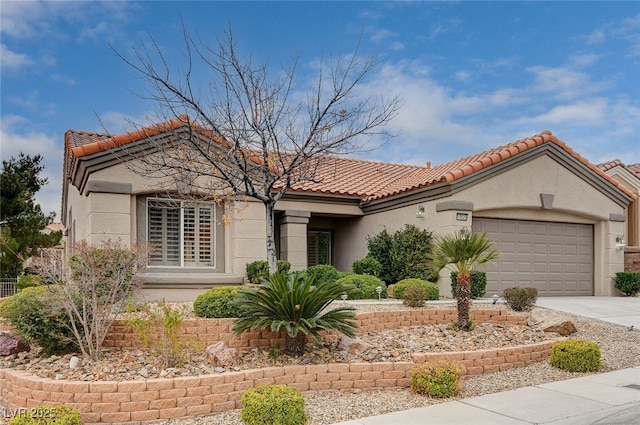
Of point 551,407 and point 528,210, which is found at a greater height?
point 528,210

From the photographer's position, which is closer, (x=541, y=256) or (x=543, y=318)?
(x=543, y=318)

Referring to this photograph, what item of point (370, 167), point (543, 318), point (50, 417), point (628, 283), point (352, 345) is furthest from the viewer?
point (370, 167)

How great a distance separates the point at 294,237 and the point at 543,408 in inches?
435

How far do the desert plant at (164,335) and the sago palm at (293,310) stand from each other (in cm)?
95

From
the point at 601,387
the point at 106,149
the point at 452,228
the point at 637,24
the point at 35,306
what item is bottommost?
the point at 601,387

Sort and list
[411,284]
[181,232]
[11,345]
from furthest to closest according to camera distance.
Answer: [181,232] → [411,284] → [11,345]

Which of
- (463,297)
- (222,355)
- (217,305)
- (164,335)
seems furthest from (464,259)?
(164,335)

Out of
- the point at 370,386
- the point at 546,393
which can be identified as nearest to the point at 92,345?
the point at 370,386

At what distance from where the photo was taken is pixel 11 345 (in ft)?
29.0

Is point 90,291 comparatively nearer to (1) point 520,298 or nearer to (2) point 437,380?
(2) point 437,380

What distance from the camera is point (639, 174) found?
24.9m

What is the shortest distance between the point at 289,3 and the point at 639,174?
1964cm

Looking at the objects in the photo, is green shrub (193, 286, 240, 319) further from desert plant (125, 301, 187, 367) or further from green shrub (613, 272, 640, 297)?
green shrub (613, 272, 640, 297)

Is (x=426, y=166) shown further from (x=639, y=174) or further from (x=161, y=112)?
(x=161, y=112)
